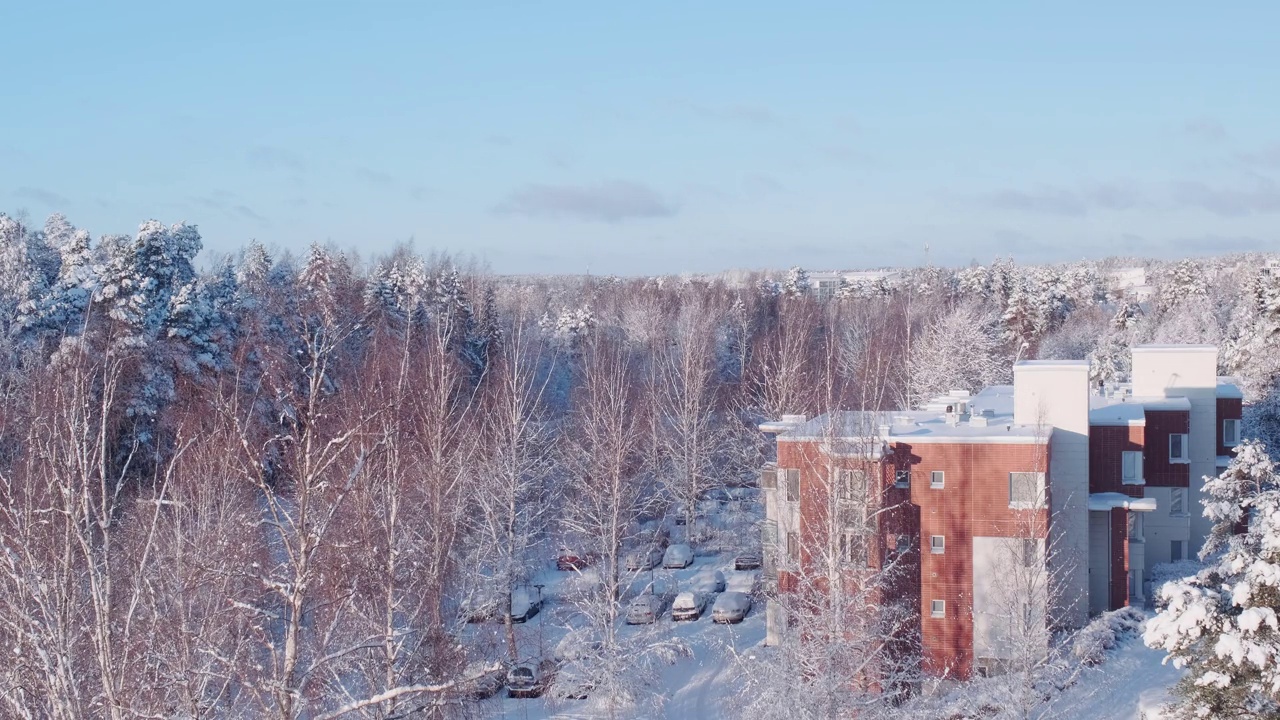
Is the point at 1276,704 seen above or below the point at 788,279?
below

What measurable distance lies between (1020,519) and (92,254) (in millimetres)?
25130

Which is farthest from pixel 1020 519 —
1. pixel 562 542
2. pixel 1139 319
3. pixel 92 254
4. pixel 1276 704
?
pixel 1139 319

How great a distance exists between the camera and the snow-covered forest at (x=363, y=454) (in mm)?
6438

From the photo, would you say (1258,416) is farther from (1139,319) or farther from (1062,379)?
(1139,319)

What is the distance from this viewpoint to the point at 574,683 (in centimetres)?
1811

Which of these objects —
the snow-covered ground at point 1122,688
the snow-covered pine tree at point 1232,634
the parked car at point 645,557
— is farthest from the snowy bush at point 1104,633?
the parked car at point 645,557

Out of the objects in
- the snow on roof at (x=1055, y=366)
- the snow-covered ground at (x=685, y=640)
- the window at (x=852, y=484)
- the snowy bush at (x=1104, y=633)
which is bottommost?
the snow-covered ground at (x=685, y=640)

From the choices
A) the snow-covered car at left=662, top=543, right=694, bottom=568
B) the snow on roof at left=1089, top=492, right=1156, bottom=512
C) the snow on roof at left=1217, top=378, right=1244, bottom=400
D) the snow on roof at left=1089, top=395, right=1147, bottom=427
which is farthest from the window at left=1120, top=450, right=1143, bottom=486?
the snow-covered car at left=662, top=543, right=694, bottom=568

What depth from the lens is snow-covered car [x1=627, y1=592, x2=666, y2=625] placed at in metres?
22.3

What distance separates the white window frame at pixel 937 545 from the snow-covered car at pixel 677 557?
381 inches

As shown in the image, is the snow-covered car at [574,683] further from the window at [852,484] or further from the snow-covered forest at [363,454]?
the window at [852,484]

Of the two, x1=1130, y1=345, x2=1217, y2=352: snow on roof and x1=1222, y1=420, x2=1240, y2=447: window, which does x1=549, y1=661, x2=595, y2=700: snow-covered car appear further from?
x1=1222, y1=420, x2=1240, y2=447: window

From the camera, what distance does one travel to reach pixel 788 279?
73.9 meters

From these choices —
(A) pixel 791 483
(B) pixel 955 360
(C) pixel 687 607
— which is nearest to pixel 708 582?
(C) pixel 687 607
